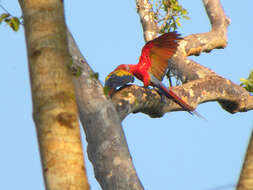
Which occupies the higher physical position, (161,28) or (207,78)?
(161,28)

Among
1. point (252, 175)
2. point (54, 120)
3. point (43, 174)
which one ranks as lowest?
point (252, 175)

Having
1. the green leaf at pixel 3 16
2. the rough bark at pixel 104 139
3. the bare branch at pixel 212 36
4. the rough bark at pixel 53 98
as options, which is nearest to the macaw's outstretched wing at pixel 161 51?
the bare branch at pixel 212 36

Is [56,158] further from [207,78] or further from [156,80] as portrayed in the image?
[207,78]

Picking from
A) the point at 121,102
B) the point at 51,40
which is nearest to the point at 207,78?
the point at 121,102

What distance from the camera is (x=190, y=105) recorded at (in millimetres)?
4914

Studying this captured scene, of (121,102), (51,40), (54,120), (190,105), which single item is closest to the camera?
(54,120)

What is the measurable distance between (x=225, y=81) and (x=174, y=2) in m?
1.66

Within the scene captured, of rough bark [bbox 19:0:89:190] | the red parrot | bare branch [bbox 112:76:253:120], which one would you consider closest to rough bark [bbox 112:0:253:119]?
bare branch [bbox 112:76:253:120]

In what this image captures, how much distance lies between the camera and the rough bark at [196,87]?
14.1ft

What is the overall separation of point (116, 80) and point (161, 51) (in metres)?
1.15

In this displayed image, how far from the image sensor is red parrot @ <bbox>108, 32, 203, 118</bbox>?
5008 mm

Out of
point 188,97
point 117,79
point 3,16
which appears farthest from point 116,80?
point 3,16

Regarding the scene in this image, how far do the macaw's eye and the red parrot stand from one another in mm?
450

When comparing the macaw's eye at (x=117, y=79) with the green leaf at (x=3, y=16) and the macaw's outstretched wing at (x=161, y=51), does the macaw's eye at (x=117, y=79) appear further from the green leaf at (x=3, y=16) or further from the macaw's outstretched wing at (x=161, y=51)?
the green leaf at (x=3, y=16)
